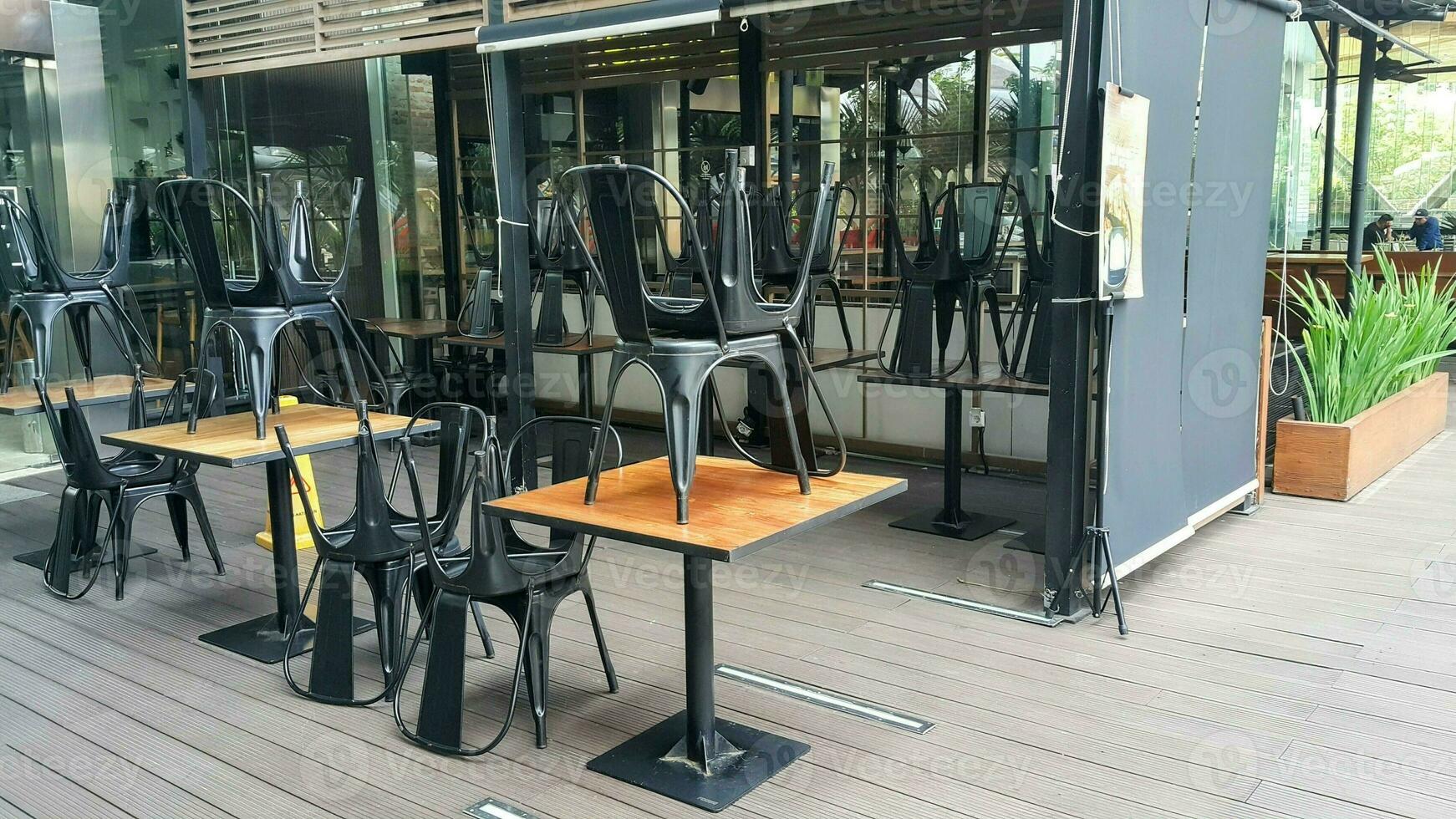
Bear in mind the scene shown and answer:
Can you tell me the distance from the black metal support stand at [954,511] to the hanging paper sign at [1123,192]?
1.24 m

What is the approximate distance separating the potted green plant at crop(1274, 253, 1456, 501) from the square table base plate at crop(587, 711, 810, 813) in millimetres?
3718

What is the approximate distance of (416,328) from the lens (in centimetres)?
709

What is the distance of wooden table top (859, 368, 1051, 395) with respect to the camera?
182 inches

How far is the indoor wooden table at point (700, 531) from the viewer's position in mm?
2479

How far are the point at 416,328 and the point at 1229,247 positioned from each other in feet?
15.2

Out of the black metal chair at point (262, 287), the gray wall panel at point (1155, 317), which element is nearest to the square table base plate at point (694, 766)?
the black metal chair at point (262, 287)

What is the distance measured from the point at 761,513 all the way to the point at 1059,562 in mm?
1802

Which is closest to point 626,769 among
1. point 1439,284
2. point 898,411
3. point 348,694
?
point 348,694

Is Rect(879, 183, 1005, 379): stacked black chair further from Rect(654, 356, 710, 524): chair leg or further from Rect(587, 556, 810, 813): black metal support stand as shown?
Rect(654, 356, 710, 524): chair leg

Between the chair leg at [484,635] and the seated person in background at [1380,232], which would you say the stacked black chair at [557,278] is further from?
the seated person in background at [1380,232]

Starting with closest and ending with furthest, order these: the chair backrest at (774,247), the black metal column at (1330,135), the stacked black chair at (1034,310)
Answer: the stacked black chair at (1034,310), the chair backrest at (774,247), the black metal column at (1330,135)

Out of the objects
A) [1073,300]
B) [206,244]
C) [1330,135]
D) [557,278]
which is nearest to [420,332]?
[557,278]

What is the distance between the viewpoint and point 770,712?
323 cm

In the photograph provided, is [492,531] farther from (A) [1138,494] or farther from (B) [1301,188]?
(B) [1301,188]
